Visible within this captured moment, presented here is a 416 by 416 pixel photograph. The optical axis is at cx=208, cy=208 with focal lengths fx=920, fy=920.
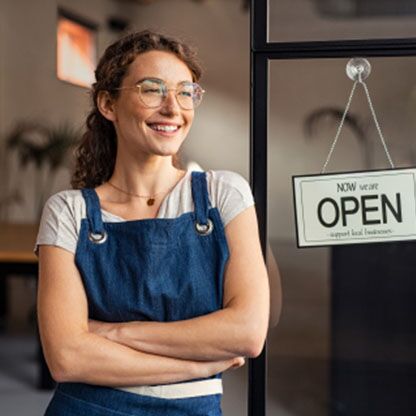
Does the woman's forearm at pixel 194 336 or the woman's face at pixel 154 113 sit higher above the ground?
the woman's face at pixel 154 113

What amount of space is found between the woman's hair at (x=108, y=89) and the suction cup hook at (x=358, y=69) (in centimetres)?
34

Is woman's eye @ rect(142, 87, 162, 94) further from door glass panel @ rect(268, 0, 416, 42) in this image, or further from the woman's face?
door glass panel @ rect(268, 0, 416, 42)

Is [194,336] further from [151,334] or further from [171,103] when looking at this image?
[171,103]

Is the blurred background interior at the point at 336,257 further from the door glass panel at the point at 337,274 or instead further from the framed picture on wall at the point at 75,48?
the framed picture on wall at the point at 75,48

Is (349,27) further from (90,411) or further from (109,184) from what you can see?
(90,411)

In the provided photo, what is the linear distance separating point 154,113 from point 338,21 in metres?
0.48

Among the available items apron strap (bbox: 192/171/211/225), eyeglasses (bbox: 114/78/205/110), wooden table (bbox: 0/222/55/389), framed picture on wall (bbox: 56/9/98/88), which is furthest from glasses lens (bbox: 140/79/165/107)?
framed picture on wall (bbox: 56/9/98/88)

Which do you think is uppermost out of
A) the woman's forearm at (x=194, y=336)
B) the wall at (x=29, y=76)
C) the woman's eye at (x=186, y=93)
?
the wall at (x=29, y=76)

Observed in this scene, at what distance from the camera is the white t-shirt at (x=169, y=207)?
1.64 m

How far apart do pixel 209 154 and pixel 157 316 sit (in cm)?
877

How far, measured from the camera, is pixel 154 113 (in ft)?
5.33

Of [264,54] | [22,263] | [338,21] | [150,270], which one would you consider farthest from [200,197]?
[22,263]

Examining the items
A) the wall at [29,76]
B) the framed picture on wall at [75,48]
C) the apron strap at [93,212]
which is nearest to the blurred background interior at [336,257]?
the apron strap at [93,212]

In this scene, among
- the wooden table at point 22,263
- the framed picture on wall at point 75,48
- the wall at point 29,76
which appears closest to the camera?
the wooden table at point 22,263
